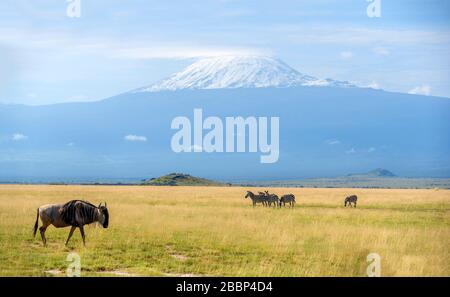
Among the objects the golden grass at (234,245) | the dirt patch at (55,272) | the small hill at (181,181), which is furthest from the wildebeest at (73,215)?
the small hill at (181,181)

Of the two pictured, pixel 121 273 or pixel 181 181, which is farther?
pixel 181 181

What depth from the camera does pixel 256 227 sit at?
28.6m

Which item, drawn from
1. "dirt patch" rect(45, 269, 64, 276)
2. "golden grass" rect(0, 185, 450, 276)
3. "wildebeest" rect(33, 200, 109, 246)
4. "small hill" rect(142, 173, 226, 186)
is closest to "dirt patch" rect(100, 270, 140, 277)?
"golden grass" rect(0, 185, 450, 276)

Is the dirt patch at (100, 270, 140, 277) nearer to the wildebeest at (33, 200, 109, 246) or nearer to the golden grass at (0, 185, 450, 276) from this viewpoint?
the golden grass at (0, 185, 450, 276)

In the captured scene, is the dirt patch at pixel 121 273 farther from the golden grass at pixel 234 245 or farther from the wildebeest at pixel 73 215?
the wildebeest at pixel 73 215

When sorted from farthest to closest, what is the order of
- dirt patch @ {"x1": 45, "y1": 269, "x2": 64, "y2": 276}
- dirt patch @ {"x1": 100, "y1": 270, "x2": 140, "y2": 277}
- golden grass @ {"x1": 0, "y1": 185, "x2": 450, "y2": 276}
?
golden grass @ {"x1": 0, "y1": 185, "x2": 450, "y2": 276} → dirt patch @ {"x1": 100, "y1": 270, "x2": 140, "y2": 277} → dirt patch @ {"x1": 45, "y1": 269, "x2": 64, "y2": 276}

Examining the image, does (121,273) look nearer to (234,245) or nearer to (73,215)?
(73,215)

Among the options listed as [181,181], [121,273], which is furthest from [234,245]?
[181,181]

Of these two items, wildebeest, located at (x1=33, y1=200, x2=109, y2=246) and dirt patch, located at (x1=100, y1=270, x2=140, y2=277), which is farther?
wildebeest, located at (x1=33, y1=200, x2=109, y2=246)

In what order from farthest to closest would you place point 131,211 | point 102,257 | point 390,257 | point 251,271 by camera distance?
point 131,211 → point 390,257 → point 102,257 → point 251,271
